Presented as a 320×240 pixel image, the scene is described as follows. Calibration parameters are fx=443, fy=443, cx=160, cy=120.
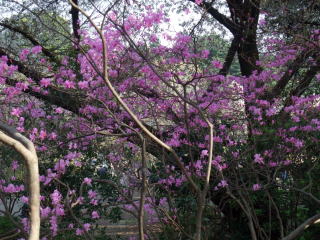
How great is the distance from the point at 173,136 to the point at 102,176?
5.78ft

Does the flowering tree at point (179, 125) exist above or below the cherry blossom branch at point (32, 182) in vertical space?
above

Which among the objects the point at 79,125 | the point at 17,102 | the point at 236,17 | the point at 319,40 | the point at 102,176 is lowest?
the point at 102,176

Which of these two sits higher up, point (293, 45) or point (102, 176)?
point (293, 45)

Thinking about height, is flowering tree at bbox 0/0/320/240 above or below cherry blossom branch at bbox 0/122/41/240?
above

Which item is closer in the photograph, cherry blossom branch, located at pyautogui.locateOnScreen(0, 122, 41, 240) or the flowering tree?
cherry blossom branch, located at pyautogui.locateOnScreen(0, 122, 41, 240)

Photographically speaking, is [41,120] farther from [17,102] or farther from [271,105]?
[271,105]

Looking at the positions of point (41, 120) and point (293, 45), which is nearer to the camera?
point (293, 45)

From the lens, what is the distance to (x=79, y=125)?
19.3 ft

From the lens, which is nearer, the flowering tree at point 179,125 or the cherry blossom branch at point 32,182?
the cherry blossom branch at point 32,182

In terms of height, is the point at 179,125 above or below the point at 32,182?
above

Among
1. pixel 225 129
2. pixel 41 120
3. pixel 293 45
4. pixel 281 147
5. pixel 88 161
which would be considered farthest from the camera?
pixel 88 161

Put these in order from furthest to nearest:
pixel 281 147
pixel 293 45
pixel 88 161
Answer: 1. pixel 88 161
2. pixel 293 45
3. pixel 281 147

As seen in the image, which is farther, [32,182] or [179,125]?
[179,125]

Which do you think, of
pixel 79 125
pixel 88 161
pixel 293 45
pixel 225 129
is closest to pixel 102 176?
pixel 88 161
